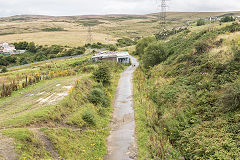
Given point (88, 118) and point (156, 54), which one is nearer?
point (88, 118)

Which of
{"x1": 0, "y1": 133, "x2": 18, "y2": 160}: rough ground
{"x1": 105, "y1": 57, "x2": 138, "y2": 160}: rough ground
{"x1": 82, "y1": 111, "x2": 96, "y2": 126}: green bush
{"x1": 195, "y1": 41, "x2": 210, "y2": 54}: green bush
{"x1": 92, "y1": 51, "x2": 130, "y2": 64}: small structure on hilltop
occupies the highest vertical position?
{"x1": 195, "y1": 41, "x2": 210, "y2": 54}: green bush

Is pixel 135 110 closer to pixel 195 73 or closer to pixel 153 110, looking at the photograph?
pixel 153 110

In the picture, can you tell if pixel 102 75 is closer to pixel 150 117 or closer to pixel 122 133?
pixel 150 117

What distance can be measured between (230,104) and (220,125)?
5.69 ft

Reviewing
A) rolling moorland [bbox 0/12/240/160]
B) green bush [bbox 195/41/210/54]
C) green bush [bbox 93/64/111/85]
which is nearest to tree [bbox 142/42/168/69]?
green bush [bbox 195/41/210/54]

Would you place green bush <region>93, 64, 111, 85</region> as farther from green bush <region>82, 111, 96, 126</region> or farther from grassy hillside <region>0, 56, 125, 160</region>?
green bush <region>82, 111, 96, 126</region>

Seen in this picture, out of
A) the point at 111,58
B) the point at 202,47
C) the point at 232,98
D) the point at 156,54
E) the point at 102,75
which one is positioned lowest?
the point at 102,75

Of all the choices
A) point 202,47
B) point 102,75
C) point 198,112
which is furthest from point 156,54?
point 198,112

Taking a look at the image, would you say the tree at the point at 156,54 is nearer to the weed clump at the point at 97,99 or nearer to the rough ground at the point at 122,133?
the rough ground at the point at 122,133

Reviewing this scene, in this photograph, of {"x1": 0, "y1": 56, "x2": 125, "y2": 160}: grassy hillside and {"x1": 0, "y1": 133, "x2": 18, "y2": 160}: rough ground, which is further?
{"x1": 0, "y1": 56, "x2": 125, "y2": 160}: grassy hillside

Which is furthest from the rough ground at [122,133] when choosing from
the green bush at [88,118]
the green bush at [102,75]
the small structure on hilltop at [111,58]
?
the small structure on hilltop at [111,58]

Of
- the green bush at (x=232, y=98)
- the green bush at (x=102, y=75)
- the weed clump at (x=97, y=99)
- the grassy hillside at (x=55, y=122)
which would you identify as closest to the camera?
the grassy hillside at (x=55, y=122)

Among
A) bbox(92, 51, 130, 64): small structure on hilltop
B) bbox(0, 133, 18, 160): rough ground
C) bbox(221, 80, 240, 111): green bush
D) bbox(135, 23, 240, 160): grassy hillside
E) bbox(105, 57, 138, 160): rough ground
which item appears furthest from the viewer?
bbox(92, 51, 130, 64): small structure on hilltop

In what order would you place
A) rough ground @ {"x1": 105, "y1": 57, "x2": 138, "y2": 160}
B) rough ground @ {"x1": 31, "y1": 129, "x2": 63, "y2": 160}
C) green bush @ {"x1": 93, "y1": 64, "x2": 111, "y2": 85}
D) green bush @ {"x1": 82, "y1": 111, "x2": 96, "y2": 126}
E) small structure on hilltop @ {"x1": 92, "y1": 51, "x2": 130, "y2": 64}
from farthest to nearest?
small structure on hilltop @ {"x1": 92, "y1": 51, "x2": 130, "y2": 64}
green bush @ {"x1": 93, "y1": 64, "x2": 111, "y2": 85}
green bush @ {"x1": 82, "y1": 111, "x2": 96, "y2": 126}
rough ground @ {"x1": 105, "y1": 57, "x2": 138, "y2": 160}
rough ground @ {"x1": 31, "y1": 129, "x2": 63, "y2": 160}
